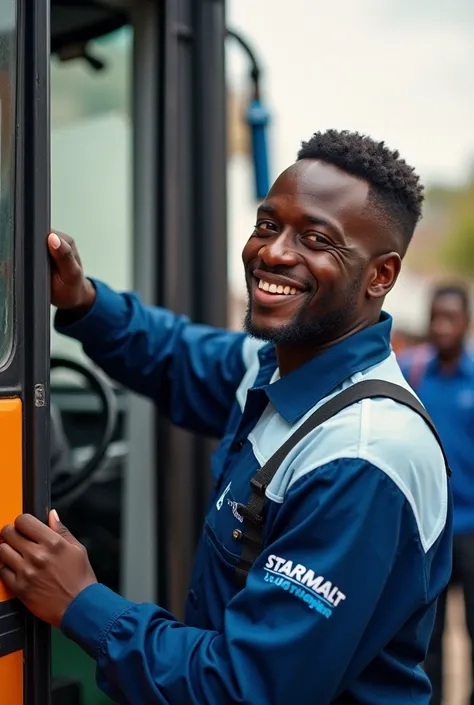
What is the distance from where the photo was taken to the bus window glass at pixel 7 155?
4.19 feet

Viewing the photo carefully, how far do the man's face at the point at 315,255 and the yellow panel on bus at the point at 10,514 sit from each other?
45cm

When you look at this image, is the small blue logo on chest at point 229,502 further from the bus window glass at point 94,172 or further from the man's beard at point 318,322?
the bus window glass at point 94,172

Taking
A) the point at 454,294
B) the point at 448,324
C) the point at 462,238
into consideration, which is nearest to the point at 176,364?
the point at 448,324

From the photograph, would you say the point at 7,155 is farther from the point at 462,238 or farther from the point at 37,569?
the point at 462,238

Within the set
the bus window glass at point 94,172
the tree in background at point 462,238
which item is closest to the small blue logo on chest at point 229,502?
the bus window glass at point 94,172

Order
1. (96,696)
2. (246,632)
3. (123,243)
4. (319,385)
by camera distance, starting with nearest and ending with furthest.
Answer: (246,632), (319,385), (96,696), (123,243)

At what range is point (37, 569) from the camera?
125cm

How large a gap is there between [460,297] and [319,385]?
93.7 inches

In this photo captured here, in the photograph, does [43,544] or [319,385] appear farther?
[319,385]

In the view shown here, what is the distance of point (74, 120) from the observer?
2801 millimetres

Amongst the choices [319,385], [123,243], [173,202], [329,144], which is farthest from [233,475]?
[123,243]

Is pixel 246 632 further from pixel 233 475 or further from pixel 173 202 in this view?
pixel 173 202

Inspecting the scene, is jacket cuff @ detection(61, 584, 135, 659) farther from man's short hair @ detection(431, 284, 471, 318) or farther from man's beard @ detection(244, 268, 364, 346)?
man's short hair @ detection(431, 284, 471, 318)

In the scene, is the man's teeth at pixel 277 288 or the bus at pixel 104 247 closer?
the bus at pixel 104 247
